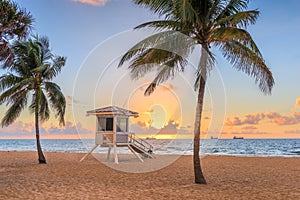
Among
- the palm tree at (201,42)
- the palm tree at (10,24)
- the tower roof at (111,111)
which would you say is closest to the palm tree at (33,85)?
the tower roof at (111,111)

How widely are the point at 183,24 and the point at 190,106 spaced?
5152mm

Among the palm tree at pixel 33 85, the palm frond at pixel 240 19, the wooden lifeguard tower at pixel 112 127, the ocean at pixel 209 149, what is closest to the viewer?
the palm frond at pixel 240 19

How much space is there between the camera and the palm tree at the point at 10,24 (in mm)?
9355

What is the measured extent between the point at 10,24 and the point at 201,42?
560 cm

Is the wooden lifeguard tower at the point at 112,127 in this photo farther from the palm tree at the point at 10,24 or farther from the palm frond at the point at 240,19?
the palm frond at the point at 240,19

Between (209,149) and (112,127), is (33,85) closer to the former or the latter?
(112,127)

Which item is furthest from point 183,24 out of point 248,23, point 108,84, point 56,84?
point 56,84

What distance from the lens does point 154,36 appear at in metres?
9.24

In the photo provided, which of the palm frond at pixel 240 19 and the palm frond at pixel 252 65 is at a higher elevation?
the palm frond at pixel 240 19

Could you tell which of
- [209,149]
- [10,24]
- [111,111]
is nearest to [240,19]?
[10,24]

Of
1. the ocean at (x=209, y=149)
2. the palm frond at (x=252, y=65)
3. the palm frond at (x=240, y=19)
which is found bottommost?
the ocean at (x=209, y=149)

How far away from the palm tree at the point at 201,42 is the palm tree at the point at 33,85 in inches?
279

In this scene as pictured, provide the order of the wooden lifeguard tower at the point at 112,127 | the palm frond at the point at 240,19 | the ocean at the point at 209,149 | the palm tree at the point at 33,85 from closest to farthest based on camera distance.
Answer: the palm frond at the point at 240,19 < the palm tree at the point at 33,85 < the wooden lifeguard tower at the point at 112,127 < the ocean at the point at 209,149

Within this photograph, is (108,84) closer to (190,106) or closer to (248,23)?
(190,106)
